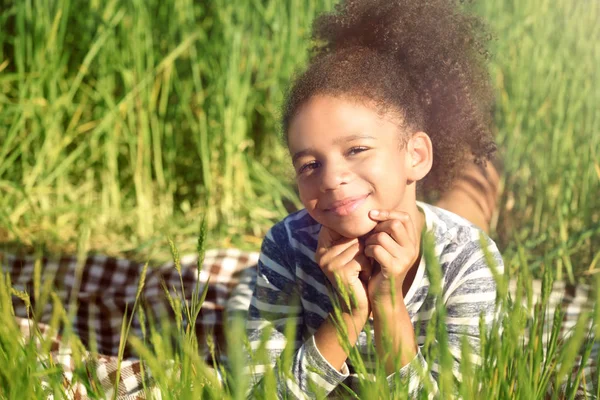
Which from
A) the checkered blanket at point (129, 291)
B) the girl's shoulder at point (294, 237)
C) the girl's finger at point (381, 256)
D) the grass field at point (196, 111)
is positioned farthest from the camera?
the grass field at point (196, 111)

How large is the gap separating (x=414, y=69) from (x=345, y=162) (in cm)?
30

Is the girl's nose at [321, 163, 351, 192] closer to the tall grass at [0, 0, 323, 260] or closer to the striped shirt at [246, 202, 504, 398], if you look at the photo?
the striped shirt at [246, 202, 504, 398]

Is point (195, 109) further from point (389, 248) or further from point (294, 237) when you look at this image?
point (389, 248)

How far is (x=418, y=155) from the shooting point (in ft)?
4.89

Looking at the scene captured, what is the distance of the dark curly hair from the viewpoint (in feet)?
4.83

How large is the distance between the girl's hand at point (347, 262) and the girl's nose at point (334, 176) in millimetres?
116

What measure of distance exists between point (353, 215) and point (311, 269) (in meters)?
0.29

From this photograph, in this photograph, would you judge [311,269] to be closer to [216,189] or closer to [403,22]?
[403,22]

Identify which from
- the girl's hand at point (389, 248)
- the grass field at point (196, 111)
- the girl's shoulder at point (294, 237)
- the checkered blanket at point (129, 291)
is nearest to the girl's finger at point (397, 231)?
the girl's hand at point (389, 248)

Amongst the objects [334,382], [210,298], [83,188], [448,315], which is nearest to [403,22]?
[448,315]

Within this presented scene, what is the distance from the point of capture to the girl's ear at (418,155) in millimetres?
1474

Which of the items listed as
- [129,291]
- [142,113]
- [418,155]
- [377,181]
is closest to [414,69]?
[418,155]

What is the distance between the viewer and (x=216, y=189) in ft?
9.49

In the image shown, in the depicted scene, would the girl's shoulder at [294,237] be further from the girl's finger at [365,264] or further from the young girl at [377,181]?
the girl's finger at [365,264]
